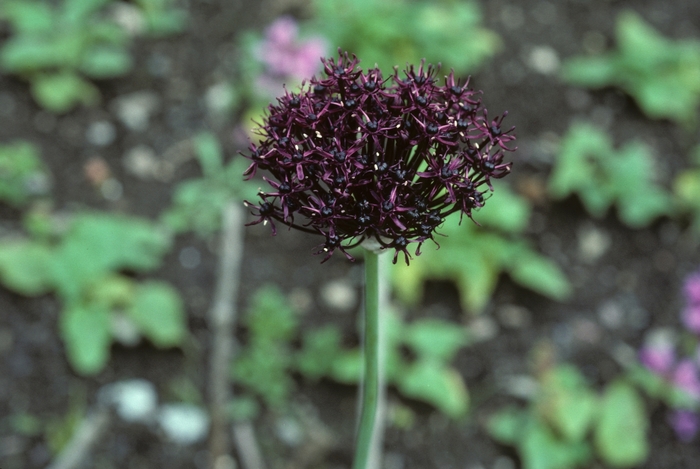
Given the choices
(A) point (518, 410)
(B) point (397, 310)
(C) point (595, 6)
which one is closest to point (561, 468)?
(A) point (518, 410)

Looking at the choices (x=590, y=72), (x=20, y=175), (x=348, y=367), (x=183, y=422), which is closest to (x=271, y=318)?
(x=348, y=367)

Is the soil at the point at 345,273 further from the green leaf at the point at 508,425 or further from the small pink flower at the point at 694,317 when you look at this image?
the small pink flower at the point at 694,317

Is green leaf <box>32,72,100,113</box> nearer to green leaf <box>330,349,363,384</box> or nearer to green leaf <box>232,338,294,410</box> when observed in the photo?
green leaf <box>232,338,294,410</box>

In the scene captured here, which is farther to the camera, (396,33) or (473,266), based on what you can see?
(396,33)

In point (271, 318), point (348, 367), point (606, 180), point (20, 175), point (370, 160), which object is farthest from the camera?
point (606, 180)

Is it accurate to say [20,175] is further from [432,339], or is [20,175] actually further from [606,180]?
[606,180]

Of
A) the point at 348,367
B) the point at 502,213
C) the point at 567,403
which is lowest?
the point at 567,403

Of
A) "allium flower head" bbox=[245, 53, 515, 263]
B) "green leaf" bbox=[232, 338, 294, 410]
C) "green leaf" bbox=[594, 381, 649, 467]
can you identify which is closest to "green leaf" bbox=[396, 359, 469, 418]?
"green leaf" bbox=[232, 338, 294, 410]

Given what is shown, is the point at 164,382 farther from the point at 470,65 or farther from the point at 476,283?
the point at 470,65
